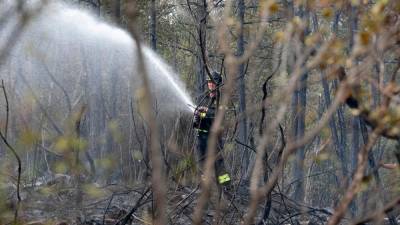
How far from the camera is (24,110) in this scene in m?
11.4

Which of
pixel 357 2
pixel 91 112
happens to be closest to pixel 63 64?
pixel 91 112

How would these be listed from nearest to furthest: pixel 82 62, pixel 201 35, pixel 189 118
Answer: pixel 201 35
pixel 189 118
pixel 82 62

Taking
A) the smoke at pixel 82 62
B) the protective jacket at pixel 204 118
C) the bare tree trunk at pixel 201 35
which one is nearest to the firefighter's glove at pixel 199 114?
the protective jacket at pixel 204 118

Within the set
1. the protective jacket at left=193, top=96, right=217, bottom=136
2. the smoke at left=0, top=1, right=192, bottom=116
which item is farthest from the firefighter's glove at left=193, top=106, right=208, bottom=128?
the smoke at left=0, top=1, right=192, bottom=116

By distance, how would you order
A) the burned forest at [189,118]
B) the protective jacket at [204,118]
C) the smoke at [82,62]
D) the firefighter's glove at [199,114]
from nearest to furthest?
the burned forest at [189,118] < the firefighter's glove at [199,114] < the protective jacket at [204,118] < the smoke at [82,62]

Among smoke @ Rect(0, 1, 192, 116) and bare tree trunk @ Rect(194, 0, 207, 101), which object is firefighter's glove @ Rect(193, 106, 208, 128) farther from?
smoke @ Rect(0, 1, 192, 116)

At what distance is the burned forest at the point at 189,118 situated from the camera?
253 cm

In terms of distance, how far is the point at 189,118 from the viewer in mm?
10070

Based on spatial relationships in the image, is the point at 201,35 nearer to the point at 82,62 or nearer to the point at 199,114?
the point at 199,114

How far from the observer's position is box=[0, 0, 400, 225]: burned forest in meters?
2.53

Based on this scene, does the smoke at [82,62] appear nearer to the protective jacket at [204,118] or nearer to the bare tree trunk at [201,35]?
the bare tree trunk at [201,35]

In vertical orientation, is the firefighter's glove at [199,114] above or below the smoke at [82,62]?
below

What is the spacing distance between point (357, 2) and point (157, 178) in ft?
4.05

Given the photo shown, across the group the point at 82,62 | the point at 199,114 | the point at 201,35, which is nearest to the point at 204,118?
the point at 199,114
